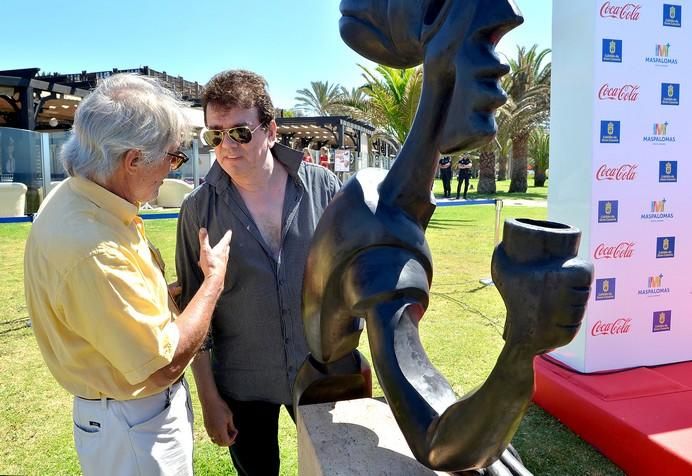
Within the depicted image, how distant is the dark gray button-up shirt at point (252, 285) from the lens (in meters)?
2.12

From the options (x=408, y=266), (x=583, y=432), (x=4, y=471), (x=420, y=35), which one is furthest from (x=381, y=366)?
(x=4, y=471)

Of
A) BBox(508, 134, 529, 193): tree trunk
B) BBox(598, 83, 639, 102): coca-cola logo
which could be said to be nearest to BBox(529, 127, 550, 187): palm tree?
BBox(508, 134, 529, 193): tree trunk

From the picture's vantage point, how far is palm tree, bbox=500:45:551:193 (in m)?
22.5

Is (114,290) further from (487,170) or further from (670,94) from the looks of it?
(487,170)

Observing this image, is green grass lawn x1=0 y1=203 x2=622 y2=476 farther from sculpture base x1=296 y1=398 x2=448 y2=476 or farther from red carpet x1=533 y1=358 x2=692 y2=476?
sculpture base x1=296 y1=398 x2=448 y2=476

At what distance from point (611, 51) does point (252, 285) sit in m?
2.96

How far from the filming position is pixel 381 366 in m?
1.29

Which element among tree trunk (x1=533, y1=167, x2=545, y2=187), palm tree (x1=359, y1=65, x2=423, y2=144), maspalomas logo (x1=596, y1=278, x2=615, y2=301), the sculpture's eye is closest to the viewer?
the sculpture's eye

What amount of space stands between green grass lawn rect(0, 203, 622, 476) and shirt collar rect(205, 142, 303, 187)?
1.88 meters

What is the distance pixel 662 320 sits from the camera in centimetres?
379

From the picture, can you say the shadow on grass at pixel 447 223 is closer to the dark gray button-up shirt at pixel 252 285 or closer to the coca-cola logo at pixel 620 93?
the coca-cola logo at pixel 620 93

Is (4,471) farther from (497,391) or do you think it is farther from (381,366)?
(497,391)

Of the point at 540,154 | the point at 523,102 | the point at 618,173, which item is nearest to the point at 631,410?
the point at 618,173

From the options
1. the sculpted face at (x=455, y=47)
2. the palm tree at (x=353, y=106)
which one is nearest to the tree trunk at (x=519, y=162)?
the palm tree at (x=353, y=106)
